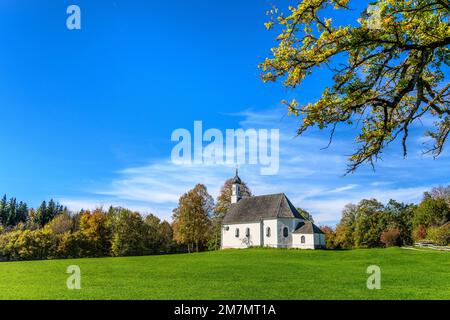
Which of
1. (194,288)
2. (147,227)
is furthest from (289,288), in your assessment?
(147,227)

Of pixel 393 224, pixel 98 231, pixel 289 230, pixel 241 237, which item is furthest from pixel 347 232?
pixel 98 231


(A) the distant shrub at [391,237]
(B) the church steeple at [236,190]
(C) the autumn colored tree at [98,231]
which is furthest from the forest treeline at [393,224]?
(C) the autumn colored tree at [98,231]

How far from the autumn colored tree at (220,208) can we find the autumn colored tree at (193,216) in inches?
62.9

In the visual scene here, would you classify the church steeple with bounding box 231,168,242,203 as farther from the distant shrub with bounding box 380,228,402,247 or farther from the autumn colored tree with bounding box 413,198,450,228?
the autumn colored tree with bounding box 413,198,450,228

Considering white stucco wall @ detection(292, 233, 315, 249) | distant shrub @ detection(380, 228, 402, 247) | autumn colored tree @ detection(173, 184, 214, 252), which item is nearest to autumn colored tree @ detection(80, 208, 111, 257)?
autumn colored tree @ detection(173, 184, 214, 252)

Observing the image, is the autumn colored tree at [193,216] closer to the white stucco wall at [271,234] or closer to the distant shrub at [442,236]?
the white stucco wall at [271,234]

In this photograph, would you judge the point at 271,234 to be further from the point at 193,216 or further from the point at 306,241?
the point at 193,216

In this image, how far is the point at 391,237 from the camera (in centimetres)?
5703

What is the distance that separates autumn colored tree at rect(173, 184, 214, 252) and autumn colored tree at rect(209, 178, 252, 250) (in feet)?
5.24

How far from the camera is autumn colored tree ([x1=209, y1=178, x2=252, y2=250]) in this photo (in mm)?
61344

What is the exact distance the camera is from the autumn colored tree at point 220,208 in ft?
201

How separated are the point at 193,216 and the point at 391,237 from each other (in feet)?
99.5

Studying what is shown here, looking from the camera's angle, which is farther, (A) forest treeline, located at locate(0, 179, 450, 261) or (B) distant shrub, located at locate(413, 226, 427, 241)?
(B) distant shrub, located at locate(413, 226, 427, 241)

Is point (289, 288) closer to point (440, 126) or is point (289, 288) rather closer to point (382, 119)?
point (382, 119)
